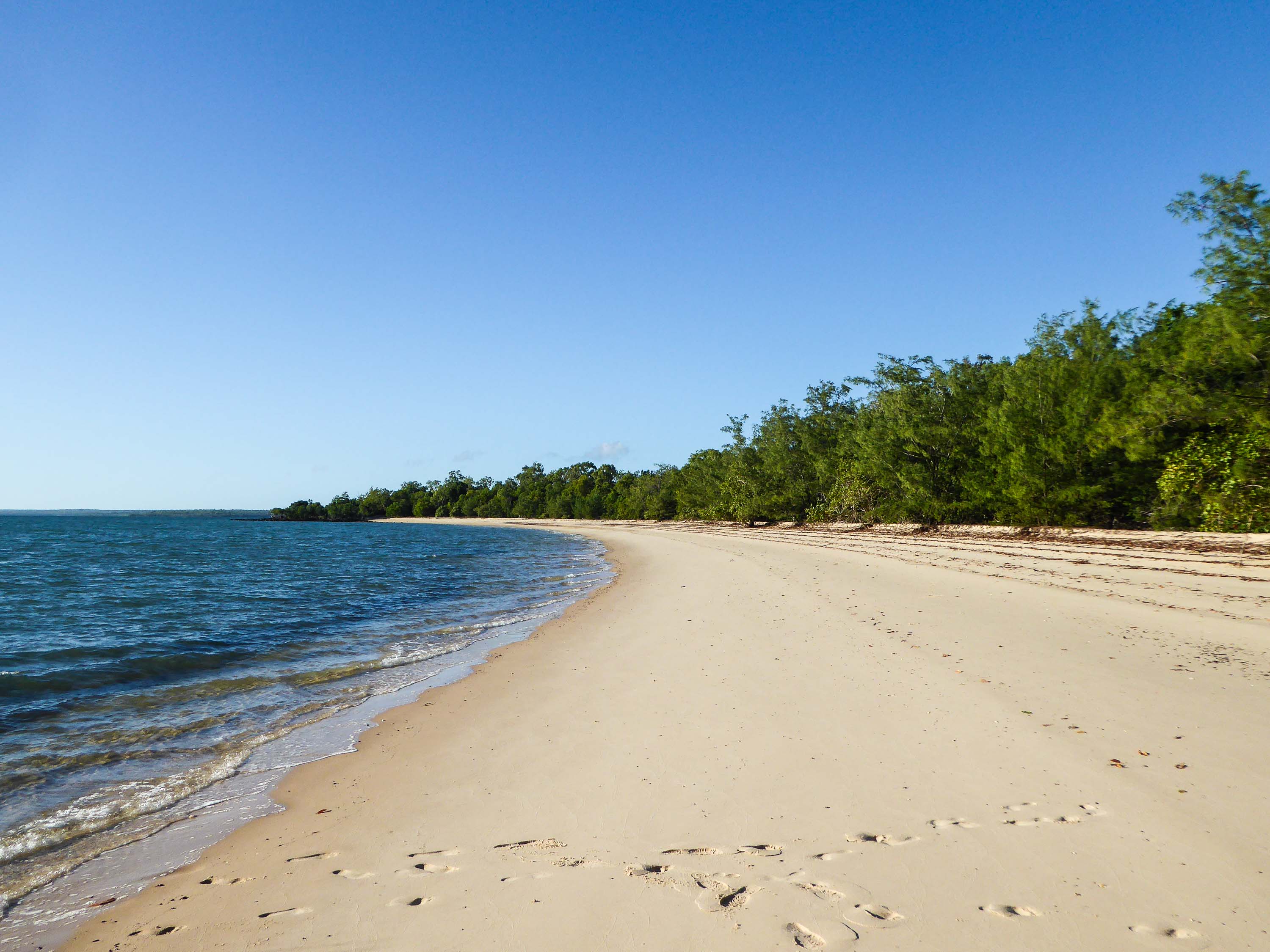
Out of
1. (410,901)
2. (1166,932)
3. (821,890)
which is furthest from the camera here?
(410,901)

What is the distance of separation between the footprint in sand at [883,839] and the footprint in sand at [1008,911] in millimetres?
695

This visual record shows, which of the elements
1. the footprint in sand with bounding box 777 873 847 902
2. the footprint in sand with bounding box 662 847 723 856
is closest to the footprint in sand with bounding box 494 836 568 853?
the footprint in sand with bounding box 662 847 723 856

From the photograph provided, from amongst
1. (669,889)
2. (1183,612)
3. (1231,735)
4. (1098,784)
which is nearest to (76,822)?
(669,889)

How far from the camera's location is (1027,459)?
27.0m

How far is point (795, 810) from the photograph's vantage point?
Answer: 4.75 m

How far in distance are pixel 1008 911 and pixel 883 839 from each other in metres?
0.87

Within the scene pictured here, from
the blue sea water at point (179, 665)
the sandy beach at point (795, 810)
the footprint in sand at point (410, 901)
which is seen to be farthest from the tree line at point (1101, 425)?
the footprint in sand at point (410, 901)

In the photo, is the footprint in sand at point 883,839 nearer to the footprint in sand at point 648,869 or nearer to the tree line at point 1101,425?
the footprint in sand at point 648,869

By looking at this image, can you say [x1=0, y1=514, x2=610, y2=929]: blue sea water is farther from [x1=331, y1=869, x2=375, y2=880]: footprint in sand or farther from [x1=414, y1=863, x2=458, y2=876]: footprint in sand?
[x1=414, y1=863, x2=458, y2=876]: footprint in sand

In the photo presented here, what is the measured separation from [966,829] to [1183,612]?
958cm

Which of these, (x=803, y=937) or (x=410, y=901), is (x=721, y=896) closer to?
(x=803, y=937)

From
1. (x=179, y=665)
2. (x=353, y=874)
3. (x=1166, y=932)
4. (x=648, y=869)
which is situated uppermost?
(x=1166, y=932)

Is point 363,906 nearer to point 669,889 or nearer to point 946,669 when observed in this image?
point 669,889

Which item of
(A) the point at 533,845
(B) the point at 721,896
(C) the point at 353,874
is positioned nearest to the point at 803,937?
(B) the point at 721,896
